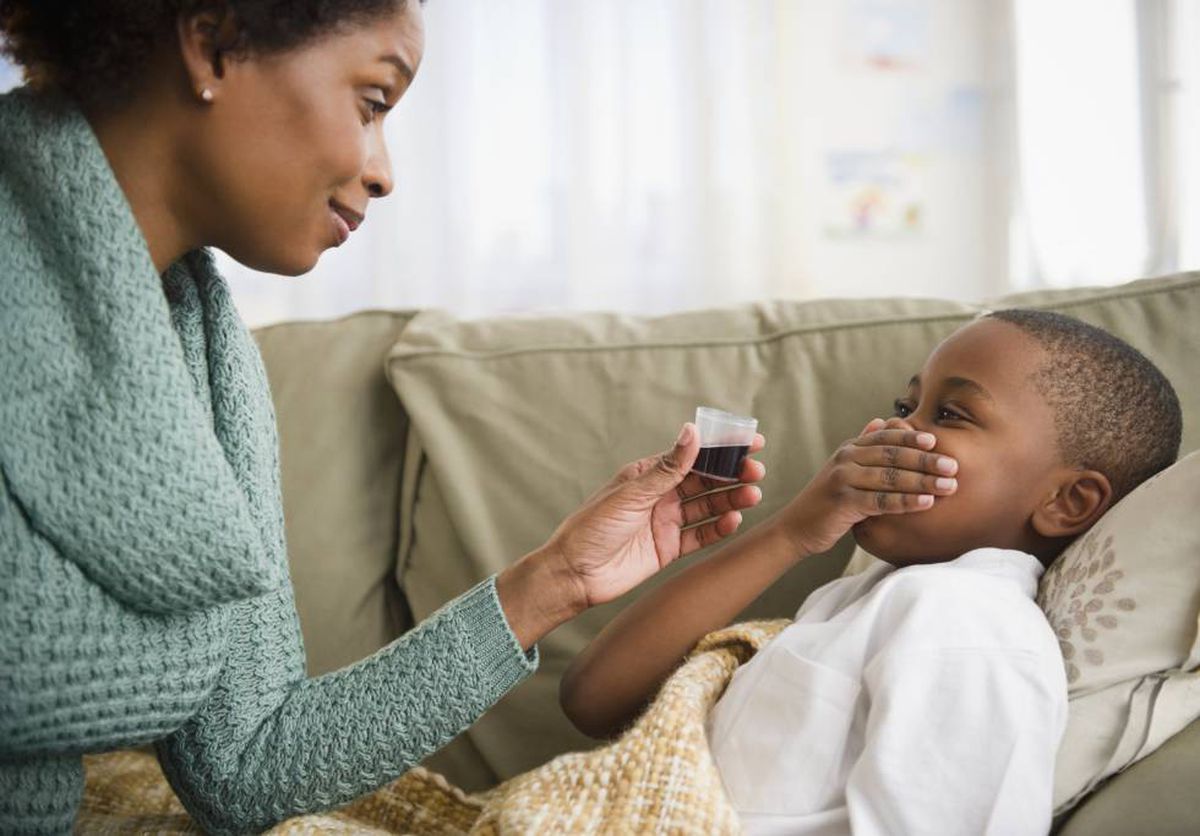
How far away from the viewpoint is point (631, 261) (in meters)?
2.90

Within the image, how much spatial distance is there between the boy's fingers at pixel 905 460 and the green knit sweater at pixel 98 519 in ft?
1.97

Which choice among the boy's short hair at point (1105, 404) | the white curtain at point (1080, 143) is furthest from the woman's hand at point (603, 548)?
the white curtain at point (1080, 143)

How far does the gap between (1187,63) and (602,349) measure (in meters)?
1.85

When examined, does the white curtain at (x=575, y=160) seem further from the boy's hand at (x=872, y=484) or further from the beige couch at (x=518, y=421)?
the boy's hand at (x=872, y=484)

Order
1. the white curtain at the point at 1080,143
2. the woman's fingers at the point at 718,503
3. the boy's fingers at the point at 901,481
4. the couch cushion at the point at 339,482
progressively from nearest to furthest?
the boy's fingers at the point at 901,481 → the woman's fingers at the point at 718,503 → the couch cushion at the point at 339,482 → the white curtain at the point at 1080,143

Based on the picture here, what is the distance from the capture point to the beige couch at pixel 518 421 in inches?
57.2

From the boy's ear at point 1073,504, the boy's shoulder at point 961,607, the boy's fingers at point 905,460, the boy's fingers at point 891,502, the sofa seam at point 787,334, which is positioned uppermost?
the sofa seam at point 787,334

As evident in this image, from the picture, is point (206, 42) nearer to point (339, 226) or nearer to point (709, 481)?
point (339, 226)

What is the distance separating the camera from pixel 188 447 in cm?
93

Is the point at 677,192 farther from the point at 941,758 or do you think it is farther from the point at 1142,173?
the point at 941,758

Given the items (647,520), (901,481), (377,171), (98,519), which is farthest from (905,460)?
(98,519)

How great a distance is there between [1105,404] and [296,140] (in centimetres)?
88

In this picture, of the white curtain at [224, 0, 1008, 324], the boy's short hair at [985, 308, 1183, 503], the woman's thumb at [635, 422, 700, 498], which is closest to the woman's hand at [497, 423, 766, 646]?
the woman's thumb at [635, 422, 700, 498]

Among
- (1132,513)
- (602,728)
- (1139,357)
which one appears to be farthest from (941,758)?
(1139,357)
